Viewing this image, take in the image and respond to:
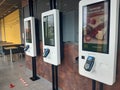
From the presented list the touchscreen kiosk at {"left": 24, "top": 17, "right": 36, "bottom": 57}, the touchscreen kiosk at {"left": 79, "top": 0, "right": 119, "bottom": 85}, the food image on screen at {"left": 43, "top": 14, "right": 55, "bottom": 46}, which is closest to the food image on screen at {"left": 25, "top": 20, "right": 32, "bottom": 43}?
the touchscreen kiosk at {"left": 24, "top": 17, "right": 36, "bottom": 57}

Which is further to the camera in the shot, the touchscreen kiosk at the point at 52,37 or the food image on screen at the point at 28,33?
the food image on screen at the point at 28,33

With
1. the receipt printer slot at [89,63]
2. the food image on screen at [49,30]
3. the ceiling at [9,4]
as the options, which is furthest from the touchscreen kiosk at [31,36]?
the ceiling at [9,4]

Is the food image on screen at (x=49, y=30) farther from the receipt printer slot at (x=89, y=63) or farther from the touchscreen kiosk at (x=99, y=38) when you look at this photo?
the receipt printer slot at (x=89, y=63)

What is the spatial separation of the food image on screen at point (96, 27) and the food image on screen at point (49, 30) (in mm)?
930

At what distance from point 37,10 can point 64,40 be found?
1.48 m

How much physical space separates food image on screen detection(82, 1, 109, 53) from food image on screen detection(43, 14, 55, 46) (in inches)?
36.6

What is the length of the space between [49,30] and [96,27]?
126 cm

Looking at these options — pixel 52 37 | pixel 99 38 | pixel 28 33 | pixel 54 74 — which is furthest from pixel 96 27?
pixel 28 33

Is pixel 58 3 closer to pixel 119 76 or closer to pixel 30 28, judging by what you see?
pixel 30 28

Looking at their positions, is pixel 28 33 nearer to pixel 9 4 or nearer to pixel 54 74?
pixel 54 74

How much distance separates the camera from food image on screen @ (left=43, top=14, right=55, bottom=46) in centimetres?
256

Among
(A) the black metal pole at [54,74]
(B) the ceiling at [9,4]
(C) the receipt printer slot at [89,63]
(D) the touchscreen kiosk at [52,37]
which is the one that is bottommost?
(A) the black metal pole at [54,74]

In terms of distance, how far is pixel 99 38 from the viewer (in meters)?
1.60

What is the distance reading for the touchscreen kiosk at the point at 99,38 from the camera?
147 cm
